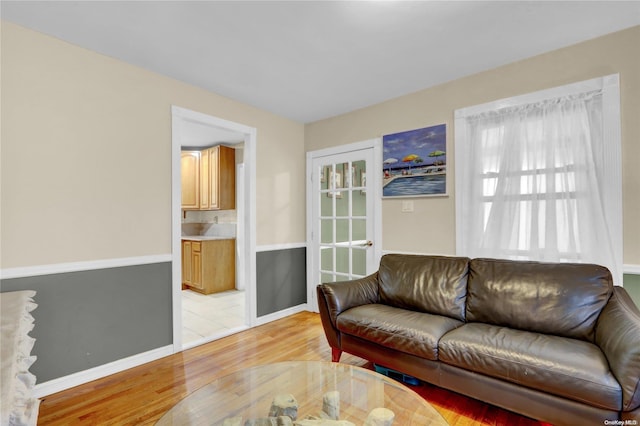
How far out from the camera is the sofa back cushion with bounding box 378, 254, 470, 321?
7.73ft

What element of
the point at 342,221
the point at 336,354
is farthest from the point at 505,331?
the point at 342,221

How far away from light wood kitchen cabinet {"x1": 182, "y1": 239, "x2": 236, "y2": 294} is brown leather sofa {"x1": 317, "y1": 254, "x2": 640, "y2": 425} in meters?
2.95

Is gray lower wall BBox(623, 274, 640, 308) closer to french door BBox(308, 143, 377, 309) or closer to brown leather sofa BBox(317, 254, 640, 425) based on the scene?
brown leather sofa BBox(317, 254, 640, 425)

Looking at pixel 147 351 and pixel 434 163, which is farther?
pixel 434 163

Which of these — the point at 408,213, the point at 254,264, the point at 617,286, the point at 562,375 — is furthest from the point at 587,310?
the point at 254,264

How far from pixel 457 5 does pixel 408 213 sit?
1.80 m

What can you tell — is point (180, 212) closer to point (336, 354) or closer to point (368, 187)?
point (336, 354)

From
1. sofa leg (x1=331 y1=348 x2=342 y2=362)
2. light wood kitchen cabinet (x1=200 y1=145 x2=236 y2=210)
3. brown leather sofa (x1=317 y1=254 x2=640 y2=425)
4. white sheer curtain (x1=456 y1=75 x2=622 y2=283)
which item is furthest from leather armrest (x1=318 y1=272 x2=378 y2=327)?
light wood kitchen cabinet (x1=200 y1=145 x2=236 y2=210)

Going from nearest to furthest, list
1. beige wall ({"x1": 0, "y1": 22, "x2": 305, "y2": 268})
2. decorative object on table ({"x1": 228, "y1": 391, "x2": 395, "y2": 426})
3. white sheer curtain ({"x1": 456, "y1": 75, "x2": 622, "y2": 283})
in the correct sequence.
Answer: decorative object on table ({"x1": 228, "y1": 391, "x2": 395, "y2": 426}) < beige wall ({"x1": 0, "y1": 22, "x2": 305, "y2": 268}) < white sheer curtain ({"x1": 456, "y1": 75, "x2": 622, "y2": 283})

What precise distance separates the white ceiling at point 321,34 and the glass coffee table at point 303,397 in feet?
6.88

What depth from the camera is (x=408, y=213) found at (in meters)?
3.12

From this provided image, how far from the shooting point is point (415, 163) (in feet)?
10.0

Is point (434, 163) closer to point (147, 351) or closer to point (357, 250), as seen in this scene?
point (357, 250)

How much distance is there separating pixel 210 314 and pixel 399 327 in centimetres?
268
